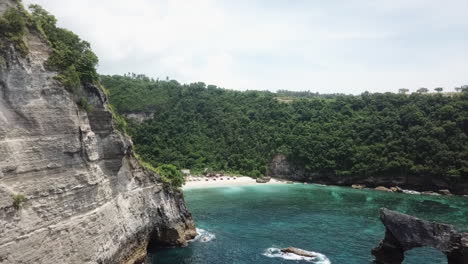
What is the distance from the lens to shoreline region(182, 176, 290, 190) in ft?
275

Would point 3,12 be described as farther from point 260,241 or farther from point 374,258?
point 374,258

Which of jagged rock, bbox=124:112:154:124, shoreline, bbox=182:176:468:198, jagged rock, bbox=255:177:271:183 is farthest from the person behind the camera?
jagged rock, bbox=124:112:154:124

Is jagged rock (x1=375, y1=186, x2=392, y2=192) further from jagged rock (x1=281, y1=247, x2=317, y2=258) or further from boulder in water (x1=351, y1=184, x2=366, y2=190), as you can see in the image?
jagged rock (x1=281, y1=247, x2=317, y2=258)

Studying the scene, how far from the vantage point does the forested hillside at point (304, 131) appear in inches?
3194

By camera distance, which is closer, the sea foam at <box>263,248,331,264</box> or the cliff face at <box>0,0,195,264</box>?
the cliff face at <box>0,0,195,264</box>

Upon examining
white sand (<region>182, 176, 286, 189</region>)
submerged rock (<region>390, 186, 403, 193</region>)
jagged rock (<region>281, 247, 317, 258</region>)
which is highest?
jagged rock (<region>281, 247, 317, 258</region>)

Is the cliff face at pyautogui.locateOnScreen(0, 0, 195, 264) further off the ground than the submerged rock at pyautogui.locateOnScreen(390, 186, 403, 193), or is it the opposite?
the cliff face at pyautogui.locateOnScreen(0, 0, 195, 264)

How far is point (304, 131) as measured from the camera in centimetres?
10069

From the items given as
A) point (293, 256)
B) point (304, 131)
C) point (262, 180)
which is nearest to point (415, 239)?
point (293, 256)

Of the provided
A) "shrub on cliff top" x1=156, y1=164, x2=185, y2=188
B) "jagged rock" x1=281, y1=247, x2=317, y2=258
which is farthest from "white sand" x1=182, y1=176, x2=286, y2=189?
"jagged rock" x1=281, y1=247, x2=317, y2=258

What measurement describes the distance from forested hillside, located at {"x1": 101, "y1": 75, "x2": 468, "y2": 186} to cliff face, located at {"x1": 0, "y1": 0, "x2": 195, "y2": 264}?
→ 65824mm

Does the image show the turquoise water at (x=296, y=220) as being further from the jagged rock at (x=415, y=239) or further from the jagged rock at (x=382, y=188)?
the jagged rock at (x=382, y=188)

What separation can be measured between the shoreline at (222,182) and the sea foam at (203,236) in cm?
3749

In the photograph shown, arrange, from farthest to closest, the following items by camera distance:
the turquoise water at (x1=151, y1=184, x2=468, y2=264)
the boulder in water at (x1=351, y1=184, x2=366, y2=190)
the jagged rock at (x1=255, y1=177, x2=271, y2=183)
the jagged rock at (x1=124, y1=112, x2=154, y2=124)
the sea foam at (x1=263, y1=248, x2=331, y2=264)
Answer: the jagged rock at (x1=124, y1=112, x2=154, y2=124) < the jagged rock at (x1=255, y1=177, x2=271, y2=183) < the boulder in water at (x1=351, y1=184, x2=366, y2=190) < the turquoise water at (x1=151, y1=184, x2=468, y2=264) < the sea foam at (x1=263, y1=248, x2=331, y2=264)
